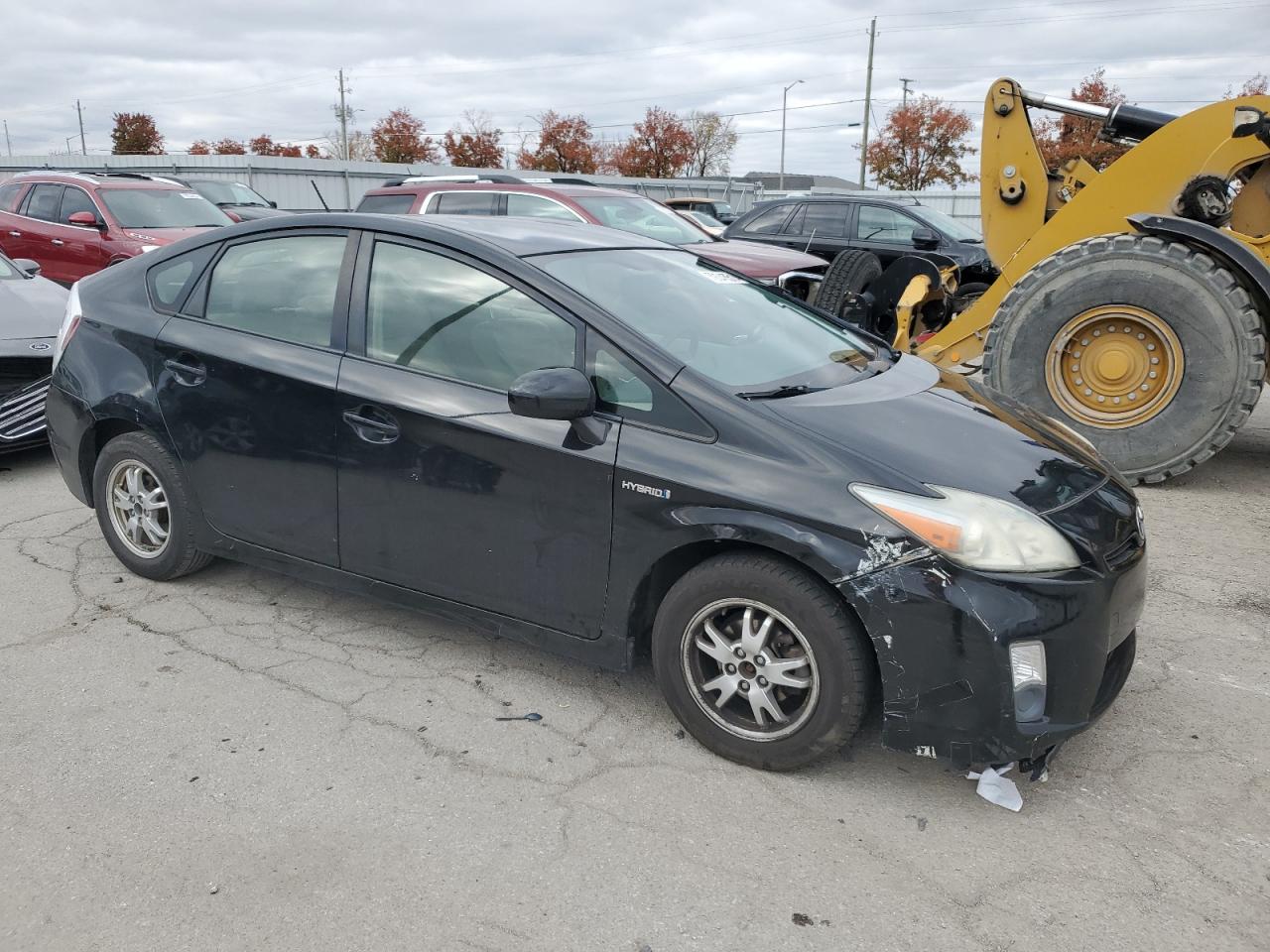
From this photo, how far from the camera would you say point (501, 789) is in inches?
118

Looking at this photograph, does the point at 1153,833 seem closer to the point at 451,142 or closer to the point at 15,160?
the point at 15,160

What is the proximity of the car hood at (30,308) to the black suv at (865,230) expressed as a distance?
7271mm

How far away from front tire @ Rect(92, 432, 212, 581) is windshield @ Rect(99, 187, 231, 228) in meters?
8.95

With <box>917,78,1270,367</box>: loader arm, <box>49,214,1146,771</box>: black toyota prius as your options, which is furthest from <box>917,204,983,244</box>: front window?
<box>49,214,1146,771</box>: black toyota prius

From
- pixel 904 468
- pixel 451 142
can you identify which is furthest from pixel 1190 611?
pixel 451 142

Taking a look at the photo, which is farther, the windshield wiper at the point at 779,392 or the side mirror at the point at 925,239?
the side mirror at the point at 925,239

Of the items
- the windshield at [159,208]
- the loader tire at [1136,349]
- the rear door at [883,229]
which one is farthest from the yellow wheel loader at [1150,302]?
the windshield at [159,208]

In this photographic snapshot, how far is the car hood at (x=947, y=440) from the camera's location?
9.48 ft

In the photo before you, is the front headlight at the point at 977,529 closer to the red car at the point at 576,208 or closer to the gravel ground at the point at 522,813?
the gravel ground at the point at 522,813

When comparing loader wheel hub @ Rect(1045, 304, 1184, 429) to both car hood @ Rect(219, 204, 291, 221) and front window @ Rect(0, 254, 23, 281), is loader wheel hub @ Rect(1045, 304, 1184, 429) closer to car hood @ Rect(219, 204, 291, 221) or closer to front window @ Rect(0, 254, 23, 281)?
front window @ Rect(0, 254, 23, 281)

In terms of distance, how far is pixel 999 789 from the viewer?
9.68 ft

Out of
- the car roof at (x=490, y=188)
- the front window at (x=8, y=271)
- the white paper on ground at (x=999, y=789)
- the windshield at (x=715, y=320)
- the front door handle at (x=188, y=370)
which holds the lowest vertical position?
the white paper on ground at (x=999, y=789)

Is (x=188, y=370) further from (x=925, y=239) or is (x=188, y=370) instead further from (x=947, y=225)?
(x=947, y=225)

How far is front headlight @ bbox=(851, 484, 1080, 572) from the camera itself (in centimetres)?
271
